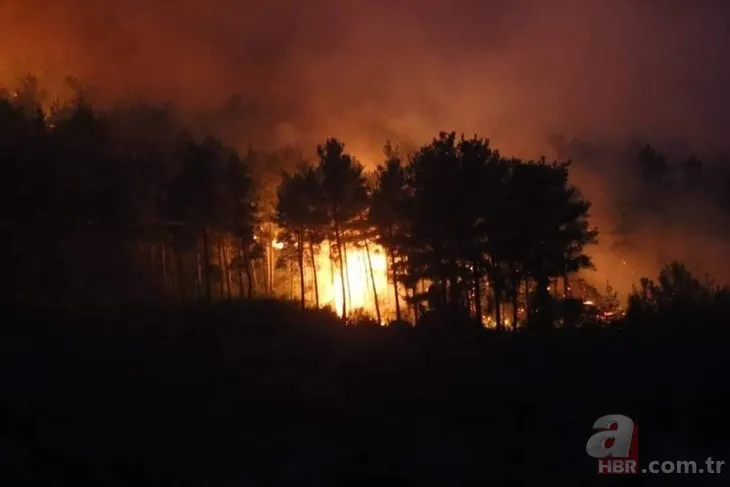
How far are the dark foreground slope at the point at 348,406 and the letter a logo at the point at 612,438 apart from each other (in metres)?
0.36

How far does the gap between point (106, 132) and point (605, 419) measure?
55081 mm

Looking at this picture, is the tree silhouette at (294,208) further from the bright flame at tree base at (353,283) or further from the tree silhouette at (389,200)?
the bright flame at tree base at (353,283)

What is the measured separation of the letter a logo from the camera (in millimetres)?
17516

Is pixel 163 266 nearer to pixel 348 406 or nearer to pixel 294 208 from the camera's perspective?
pixel 294 208

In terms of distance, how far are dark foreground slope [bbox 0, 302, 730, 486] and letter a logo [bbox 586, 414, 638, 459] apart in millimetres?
359

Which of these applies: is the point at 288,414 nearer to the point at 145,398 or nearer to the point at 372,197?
the point at 145,398

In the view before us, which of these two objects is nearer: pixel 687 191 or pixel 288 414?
pixel 288 414

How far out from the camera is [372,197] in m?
50.8

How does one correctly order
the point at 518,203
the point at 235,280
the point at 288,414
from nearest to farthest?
the point at 288,414
the point at 518,203
the point at 235,280

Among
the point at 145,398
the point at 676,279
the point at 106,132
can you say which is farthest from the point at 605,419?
the point at 106,132

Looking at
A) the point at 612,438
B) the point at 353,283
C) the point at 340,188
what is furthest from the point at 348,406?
the point at 353,283

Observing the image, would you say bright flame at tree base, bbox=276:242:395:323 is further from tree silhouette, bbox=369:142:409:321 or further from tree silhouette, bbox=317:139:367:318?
tree silhouette, bbox=369:142:409:321

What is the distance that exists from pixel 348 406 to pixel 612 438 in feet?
23.9

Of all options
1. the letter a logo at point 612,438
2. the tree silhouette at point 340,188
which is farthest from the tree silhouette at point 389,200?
the letter a logo at point 612,438
